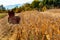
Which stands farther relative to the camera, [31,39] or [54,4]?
[54,4]

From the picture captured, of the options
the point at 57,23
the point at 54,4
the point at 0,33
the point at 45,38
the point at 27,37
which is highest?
the point at 57,23

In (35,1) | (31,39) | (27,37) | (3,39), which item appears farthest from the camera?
(35,1)

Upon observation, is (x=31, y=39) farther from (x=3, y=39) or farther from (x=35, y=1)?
(x=35, y=1)

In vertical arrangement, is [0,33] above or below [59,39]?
below

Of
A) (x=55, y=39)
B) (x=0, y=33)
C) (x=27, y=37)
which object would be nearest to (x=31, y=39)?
(x=27, y=37)

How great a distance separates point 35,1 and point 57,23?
27.7 m

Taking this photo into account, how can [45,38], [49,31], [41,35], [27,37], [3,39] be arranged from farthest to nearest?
[3,39] < [27,37] < [41,35] < [45,38] < [49,31]

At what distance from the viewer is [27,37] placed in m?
5.54

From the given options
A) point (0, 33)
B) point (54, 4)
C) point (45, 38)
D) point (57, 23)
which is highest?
point (57, 23)

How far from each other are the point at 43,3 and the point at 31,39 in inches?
1060

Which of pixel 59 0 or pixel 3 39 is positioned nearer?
pixel 3 39

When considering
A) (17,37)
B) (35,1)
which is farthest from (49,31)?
(35,1)

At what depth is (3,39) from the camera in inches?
286

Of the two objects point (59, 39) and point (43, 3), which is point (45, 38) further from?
point (43, 3)
